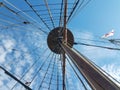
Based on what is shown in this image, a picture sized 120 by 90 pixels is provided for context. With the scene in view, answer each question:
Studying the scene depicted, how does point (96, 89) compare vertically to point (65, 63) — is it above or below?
above

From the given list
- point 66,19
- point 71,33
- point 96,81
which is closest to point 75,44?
point 71,33

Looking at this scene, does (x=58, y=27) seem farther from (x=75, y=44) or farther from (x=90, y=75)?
(x=90, y=75)

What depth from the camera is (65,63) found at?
1423 centimetres

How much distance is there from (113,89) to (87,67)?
1688 mm

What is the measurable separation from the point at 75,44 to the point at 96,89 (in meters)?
11.8

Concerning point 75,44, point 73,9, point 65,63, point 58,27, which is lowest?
point 65,63

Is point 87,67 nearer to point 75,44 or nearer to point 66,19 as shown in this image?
point 66,19

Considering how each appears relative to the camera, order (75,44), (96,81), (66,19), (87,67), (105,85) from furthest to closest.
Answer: (75,44) < (66,19) < (87,67) < (96,81) < (105,85)

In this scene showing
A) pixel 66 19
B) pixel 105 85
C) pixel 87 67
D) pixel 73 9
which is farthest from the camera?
pixel 66 19

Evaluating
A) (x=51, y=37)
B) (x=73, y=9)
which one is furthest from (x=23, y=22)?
(x=73, y=9)

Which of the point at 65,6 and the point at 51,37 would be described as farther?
the point at 51,37

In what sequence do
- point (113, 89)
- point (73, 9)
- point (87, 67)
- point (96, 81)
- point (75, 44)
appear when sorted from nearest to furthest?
1. point (113, 89)
2. point (96, 81)
3. point (87, 67)
4. point (73, 9)
5. point (75, 44)

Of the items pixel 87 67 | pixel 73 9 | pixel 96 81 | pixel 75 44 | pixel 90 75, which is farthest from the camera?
pixel 75 44

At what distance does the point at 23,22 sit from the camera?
577 inches
